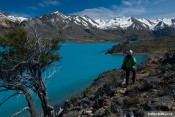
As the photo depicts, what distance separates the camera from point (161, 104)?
14.1 m

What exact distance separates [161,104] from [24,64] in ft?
35.3

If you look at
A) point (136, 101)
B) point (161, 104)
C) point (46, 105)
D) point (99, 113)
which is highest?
point (161, 104)

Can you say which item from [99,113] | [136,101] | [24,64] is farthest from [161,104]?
[24,64]

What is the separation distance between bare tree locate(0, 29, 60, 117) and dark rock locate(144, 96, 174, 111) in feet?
28.1

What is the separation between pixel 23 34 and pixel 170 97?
11124mm

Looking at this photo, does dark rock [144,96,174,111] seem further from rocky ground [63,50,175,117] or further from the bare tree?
the bare tree

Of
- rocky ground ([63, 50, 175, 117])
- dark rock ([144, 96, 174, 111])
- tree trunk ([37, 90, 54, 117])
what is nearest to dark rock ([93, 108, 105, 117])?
rocky ground ([63, 50, 175, 117])

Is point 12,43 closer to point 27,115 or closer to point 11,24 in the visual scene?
point 11,24

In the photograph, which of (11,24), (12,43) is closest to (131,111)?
(12,43)

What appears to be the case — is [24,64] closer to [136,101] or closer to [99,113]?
[99,113]

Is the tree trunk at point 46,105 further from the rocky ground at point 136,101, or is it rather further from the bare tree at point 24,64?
the rocky ground at point 136,101

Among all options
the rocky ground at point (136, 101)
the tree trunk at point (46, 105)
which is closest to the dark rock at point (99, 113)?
the rocky ground at point (136, 101)

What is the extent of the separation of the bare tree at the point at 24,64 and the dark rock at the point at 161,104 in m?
8.56

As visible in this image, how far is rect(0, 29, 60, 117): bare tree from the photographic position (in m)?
20.8
